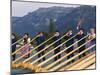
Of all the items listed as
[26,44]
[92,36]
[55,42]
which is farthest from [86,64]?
[26,44]

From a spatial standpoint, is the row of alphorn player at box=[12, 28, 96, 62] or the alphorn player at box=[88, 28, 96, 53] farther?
the alphorn player at box=[88, 28, 96, 53]

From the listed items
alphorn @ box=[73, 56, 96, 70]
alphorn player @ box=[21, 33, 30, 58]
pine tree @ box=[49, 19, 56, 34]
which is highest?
pine tree @ box=[49, 19, 56, 34]

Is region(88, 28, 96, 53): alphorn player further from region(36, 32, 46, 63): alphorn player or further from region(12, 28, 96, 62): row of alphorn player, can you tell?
region(36, 32, 46, 63): alphorn player

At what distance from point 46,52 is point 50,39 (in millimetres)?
135

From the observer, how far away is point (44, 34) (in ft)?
8.03

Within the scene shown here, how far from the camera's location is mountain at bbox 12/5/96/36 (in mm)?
2375

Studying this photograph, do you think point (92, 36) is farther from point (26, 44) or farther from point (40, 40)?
point (26, 44)

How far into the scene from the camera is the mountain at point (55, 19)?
238 cm

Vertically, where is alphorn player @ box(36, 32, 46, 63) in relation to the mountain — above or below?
below

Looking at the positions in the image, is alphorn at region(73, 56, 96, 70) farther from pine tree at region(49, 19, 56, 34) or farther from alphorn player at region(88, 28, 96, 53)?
pine tree at region(49, 19, 56, 34)

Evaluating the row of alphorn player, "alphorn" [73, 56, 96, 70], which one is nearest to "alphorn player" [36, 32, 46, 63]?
the row of alphorn player

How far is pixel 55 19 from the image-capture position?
2484mm

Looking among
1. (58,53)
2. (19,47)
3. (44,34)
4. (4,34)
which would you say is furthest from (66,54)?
(4,34)

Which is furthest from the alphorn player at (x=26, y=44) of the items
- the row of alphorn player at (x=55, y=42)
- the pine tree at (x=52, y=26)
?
the pine tree at (x=52, y=26)
